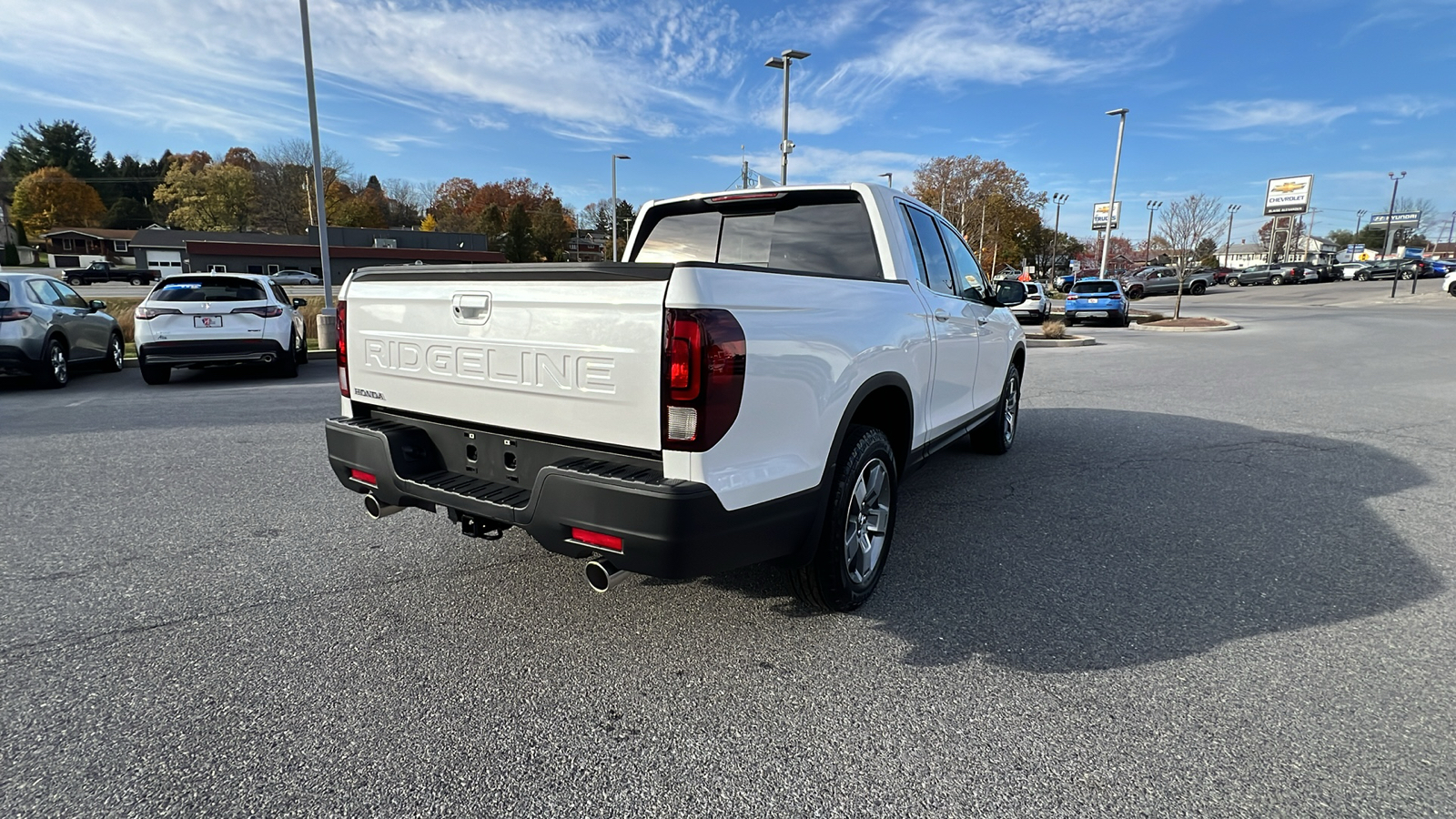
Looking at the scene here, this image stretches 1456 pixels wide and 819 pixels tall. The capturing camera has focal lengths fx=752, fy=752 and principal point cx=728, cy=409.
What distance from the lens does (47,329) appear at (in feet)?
31.2

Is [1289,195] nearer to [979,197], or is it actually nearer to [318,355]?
[979,197]

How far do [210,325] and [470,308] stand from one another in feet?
29.0

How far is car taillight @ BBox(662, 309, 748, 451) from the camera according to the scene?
2385mm

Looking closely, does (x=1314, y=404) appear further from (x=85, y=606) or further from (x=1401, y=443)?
(x=85, y=606)

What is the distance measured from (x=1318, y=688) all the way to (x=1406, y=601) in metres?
1.30

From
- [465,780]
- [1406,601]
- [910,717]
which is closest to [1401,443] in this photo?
[1406,601]

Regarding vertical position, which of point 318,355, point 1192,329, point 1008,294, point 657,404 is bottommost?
point 318,355

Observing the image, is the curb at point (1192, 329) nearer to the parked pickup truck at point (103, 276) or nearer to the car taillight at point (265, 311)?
the car taillight at point (265, 311)

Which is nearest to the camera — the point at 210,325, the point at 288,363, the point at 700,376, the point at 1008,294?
the point at 700,376

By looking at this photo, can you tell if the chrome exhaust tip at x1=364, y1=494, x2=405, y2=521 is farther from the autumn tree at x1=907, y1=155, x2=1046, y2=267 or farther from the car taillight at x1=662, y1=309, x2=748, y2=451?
the autumn tree at x1=907, y1=155, x2=1046, y2=267

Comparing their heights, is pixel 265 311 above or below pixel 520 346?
below

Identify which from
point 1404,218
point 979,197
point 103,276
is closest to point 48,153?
point 103,276

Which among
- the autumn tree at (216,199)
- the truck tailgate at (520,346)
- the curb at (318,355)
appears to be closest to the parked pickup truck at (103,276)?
the autumn tree at (216,199)

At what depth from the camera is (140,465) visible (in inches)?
225
